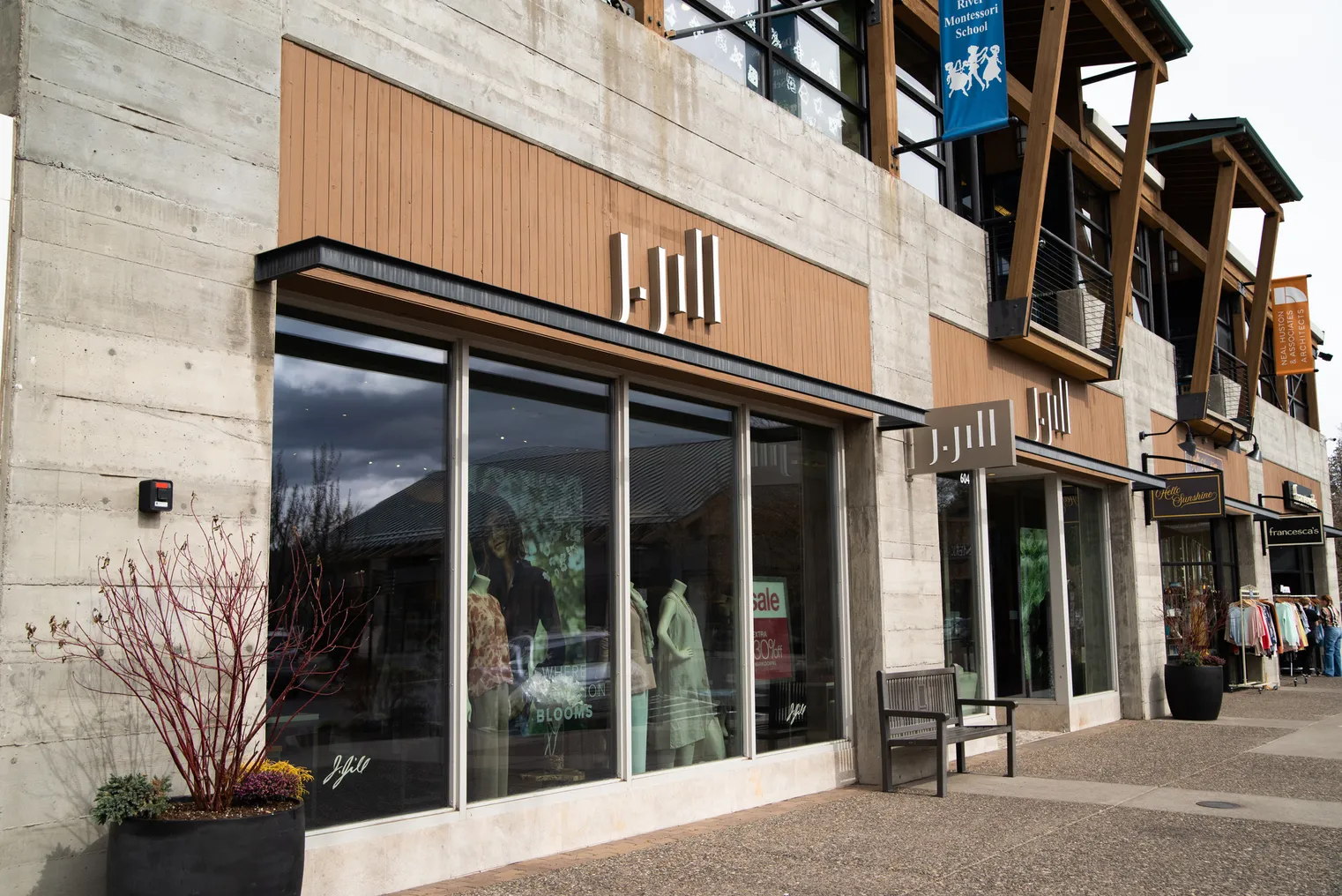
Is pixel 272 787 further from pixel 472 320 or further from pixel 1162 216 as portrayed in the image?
pixel 1162 216

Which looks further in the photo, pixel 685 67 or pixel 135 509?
pixel 685 67

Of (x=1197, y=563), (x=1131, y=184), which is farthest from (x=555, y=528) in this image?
(x=1197, y=563)

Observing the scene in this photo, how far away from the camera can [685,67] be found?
9.26m

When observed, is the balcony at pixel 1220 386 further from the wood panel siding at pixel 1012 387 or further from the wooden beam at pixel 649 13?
the wooden beam at pixel 649 13

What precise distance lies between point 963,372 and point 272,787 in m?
9.55

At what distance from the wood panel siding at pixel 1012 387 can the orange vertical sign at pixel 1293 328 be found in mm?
12264

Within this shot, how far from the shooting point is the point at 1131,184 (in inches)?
659

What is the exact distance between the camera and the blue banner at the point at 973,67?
1181 cm

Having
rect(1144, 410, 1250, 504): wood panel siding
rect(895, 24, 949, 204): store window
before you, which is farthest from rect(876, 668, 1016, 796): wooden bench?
rect(1144, 410, 1250, 504): wood panel siding

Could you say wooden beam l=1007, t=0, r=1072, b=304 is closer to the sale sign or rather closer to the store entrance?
the store entrance

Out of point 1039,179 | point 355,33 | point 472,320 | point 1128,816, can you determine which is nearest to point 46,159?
point 355,33

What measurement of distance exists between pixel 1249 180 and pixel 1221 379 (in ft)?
12.1

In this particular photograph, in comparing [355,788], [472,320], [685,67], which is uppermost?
[685,67]

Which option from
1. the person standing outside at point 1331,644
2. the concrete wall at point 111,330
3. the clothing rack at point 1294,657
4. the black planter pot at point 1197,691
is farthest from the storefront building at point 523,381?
the person standing outside at point 1331,644
